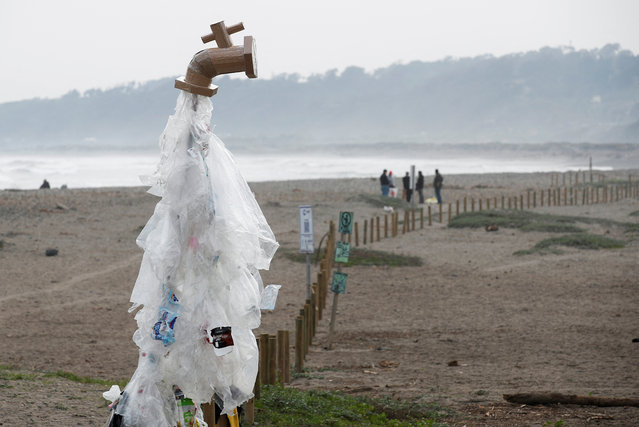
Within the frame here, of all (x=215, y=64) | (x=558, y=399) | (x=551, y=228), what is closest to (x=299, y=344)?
(x=558, y=399)

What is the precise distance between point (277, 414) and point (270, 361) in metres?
1.14

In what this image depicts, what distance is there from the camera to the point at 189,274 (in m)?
5.01

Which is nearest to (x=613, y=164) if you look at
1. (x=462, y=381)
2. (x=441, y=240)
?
(x=441, y=240)

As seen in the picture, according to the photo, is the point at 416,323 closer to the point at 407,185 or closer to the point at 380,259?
the point at 380,259

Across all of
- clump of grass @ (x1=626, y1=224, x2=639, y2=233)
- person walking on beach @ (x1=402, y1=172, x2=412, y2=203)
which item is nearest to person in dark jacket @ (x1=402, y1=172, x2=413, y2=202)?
person walking on beach @ (x1=402, y1=172, x2=412, y2=203)

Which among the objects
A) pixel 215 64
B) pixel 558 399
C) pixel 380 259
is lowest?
pixel 558 399

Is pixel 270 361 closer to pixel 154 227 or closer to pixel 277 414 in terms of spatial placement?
pixel 277 414

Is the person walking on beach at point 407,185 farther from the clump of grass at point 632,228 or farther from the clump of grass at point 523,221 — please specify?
the clump of grass at point 632,228

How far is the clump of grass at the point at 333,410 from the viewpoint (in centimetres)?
700

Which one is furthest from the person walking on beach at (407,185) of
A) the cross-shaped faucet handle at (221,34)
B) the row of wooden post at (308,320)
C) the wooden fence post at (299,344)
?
the cross-shaped faucet handle at (221,34)

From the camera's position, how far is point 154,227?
5.07 m

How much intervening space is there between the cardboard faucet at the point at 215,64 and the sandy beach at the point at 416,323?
3.22m

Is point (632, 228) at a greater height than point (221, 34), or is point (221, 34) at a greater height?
point (221, 34)

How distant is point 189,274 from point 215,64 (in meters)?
1.25
